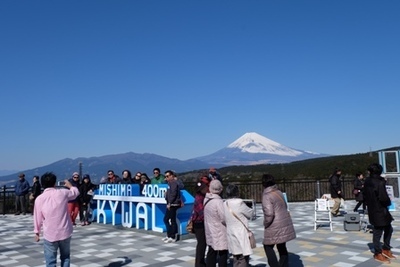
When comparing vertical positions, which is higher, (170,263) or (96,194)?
(96,194)

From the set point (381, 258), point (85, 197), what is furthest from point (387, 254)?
point (85, 197)

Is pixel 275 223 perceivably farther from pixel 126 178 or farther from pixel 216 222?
pixel 126 178

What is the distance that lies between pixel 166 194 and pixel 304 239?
11.9 ft

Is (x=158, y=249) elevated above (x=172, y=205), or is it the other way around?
(x=172, y=205)

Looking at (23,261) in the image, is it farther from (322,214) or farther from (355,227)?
(322,214)

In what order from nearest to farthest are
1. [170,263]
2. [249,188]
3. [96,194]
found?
[170,263]
[96,194]
[249,188]

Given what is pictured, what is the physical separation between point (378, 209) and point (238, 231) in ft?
10.5

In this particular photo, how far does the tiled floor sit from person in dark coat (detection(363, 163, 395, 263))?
24 centimetres

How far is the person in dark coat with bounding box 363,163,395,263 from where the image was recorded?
677cm

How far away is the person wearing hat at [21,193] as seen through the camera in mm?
16316

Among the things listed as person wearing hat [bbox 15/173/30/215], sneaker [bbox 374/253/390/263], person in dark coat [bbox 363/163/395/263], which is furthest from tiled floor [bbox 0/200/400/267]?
person wearing hat [bbox 15/173/30/215]

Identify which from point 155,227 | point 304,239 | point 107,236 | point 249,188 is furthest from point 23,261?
point 249,188

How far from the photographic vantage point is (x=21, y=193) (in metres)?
16.5

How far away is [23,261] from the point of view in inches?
303
